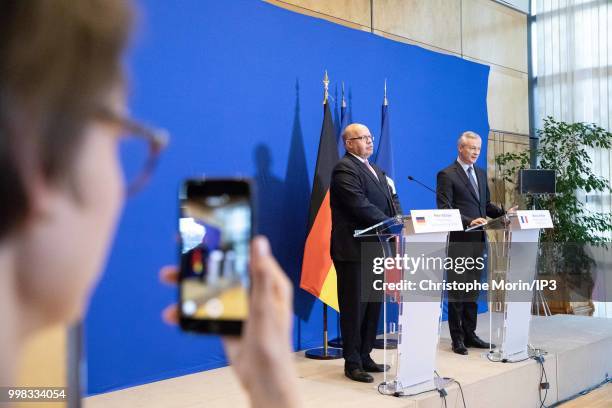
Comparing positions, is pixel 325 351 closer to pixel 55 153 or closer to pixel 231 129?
pixel 231 129

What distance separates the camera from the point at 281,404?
55 cm

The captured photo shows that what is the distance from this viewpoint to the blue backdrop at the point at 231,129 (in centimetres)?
392

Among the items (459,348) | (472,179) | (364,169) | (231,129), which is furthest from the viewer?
(472,179)

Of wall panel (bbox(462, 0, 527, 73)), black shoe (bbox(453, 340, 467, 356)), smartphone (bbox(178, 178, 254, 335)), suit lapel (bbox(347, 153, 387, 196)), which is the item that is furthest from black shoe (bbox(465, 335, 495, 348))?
smartphone (bbox(178, 178, 254, 335))

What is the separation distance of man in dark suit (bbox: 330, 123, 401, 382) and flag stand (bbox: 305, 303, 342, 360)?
2.07ft

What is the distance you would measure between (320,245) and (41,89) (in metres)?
4.51

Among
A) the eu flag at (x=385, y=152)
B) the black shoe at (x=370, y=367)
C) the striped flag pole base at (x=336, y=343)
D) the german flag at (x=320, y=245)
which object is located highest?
the eu flag at (x=385, y=152)

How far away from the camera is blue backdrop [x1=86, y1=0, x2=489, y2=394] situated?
12.9 feet

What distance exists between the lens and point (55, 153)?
33cm

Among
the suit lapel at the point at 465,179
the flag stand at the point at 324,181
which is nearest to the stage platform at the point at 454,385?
the flag stand at the point at 324,181

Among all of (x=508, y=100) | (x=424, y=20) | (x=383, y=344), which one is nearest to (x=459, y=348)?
(x=383, y=344)

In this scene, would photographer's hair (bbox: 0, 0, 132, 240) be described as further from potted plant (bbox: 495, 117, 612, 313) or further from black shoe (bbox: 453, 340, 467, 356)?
potted plant (bbox: 495, 117, 612, 313)

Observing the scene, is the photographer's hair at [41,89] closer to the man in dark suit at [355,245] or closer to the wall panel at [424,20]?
the man in dark suit at [355,245]

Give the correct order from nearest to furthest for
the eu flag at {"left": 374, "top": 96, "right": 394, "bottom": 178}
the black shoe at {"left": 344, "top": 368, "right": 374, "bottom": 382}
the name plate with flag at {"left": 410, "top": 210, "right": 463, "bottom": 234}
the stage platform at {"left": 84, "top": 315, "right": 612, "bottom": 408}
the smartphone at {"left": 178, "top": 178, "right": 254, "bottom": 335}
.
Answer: the smartphone at {"left": 178, "top": 178, "right": 254, "bottom": 335} → the name plate with flag at {"left": 410, "top": 210, "right": 463, "bottom": 234} → the stage platform at {"left": 84, "top": 315, "right": 612, "bottom": 408} → the black shoe at {"left": 344, "top": 368, "right": 374, "bottom": 382} → the eu flag at {"left": 374, "top": 96, "right": 394, "bottom": 178}
